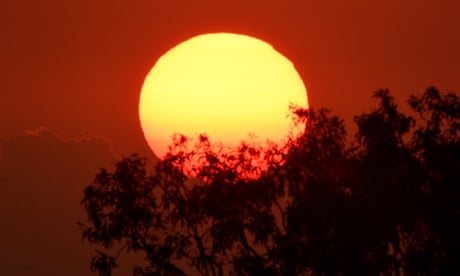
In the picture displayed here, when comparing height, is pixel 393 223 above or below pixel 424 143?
below

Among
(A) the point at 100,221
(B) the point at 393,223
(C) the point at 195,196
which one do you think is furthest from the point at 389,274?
(A) the point at 100,221

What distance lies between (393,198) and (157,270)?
9.75 metres

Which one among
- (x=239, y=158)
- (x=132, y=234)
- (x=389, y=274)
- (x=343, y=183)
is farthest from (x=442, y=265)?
(x=132, y=234)

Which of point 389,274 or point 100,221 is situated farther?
point 100,221

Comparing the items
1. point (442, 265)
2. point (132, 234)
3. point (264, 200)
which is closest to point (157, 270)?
point (132, 234)

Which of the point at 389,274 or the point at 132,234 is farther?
the point at 132,234

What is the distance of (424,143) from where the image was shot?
47438mm

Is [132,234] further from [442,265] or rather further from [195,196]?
[442,265]

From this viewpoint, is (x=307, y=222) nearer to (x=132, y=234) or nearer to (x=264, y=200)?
(x=264, y=200)

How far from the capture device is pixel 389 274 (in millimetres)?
46438

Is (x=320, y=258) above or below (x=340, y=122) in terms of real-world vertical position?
below

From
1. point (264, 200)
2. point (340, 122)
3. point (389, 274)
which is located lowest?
point (389, 274)

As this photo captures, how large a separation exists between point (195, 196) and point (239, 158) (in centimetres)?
227

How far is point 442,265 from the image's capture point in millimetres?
45656
